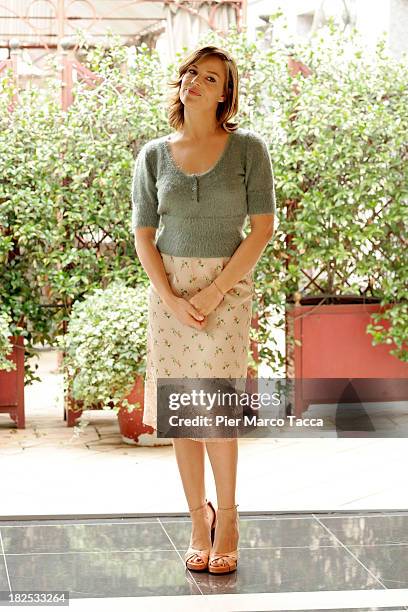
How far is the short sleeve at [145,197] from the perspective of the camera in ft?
9.81

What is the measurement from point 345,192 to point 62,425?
1.88 m

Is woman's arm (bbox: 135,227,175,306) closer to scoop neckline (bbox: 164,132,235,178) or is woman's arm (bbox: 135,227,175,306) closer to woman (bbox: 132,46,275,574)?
woman (bbox: 132,46,275,574)

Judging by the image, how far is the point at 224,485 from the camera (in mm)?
2973

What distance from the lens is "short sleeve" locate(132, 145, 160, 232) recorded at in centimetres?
299

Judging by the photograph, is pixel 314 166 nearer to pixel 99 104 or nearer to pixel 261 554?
pixel 99 104

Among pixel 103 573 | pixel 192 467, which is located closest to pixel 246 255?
pixel 192 467

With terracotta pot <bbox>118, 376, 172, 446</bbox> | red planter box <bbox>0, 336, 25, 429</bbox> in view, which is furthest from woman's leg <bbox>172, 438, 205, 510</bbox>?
red planter box <bbox>0, 336, 25, 429</bbox>

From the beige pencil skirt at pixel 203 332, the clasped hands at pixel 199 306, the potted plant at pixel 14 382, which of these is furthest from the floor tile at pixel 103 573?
the potted plant at pixel 14 382

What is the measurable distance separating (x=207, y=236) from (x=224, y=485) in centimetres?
69

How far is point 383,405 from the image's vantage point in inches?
118

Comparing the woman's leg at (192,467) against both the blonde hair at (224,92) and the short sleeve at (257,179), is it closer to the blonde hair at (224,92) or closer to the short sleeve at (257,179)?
the short sleeve at (257,179)

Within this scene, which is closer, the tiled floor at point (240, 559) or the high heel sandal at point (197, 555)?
the tiled floor at point (240, 559)

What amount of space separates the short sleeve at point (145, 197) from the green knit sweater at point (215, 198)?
33 mm

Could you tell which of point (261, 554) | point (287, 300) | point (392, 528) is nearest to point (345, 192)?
point (287, 300)
